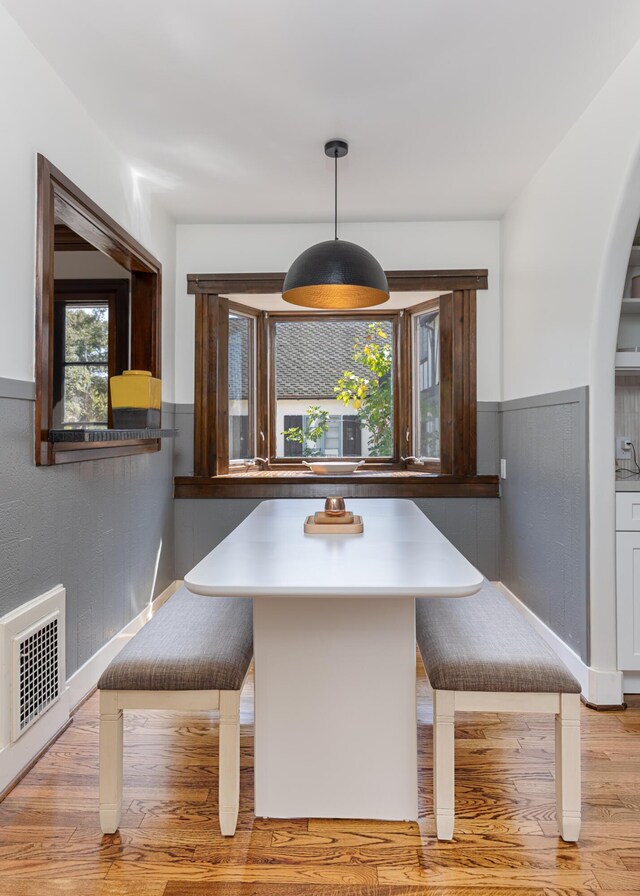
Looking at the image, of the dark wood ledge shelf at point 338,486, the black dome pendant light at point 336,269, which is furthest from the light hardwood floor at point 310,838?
the dark wood ledge shelf at point 338,486

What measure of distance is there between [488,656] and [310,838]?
0.69 meters

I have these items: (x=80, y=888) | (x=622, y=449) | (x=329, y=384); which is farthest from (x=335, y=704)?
(x=329, y=384)

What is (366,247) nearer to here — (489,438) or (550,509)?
(489,438)

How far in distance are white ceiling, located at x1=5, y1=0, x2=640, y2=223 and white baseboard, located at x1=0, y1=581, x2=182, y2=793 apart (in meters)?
2.27

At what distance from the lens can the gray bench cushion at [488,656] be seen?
1520 mm

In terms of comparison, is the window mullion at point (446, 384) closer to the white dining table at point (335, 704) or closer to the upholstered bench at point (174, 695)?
the white dining table at point (335, 704)

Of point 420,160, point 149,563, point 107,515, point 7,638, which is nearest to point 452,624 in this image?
point 7,638

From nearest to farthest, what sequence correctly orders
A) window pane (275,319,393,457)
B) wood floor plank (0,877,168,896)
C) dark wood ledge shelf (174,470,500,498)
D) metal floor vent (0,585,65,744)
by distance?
wood floor plank (0,877,168,896) → metal floor vent (0,585,65,744) → dark wood ledge shelf (174,470,500,498) → window pane (275,319,393,457)

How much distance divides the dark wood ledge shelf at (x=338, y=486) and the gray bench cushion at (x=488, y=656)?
1.76 metres

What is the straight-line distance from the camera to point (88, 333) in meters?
3.70

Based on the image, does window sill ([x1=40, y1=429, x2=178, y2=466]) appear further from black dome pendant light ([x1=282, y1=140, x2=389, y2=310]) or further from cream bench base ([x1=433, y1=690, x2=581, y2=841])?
cream bench base ([x1=433, y1=690, x2=581, y2=841])

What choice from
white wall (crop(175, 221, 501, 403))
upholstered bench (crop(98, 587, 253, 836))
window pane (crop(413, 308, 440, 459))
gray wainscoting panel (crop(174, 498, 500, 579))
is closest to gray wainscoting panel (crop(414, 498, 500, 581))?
gray wainscoting panel (crop(174, 498, 500, 579))

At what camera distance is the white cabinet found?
92.1 inches

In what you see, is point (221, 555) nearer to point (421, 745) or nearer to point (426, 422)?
point (421, 745)
